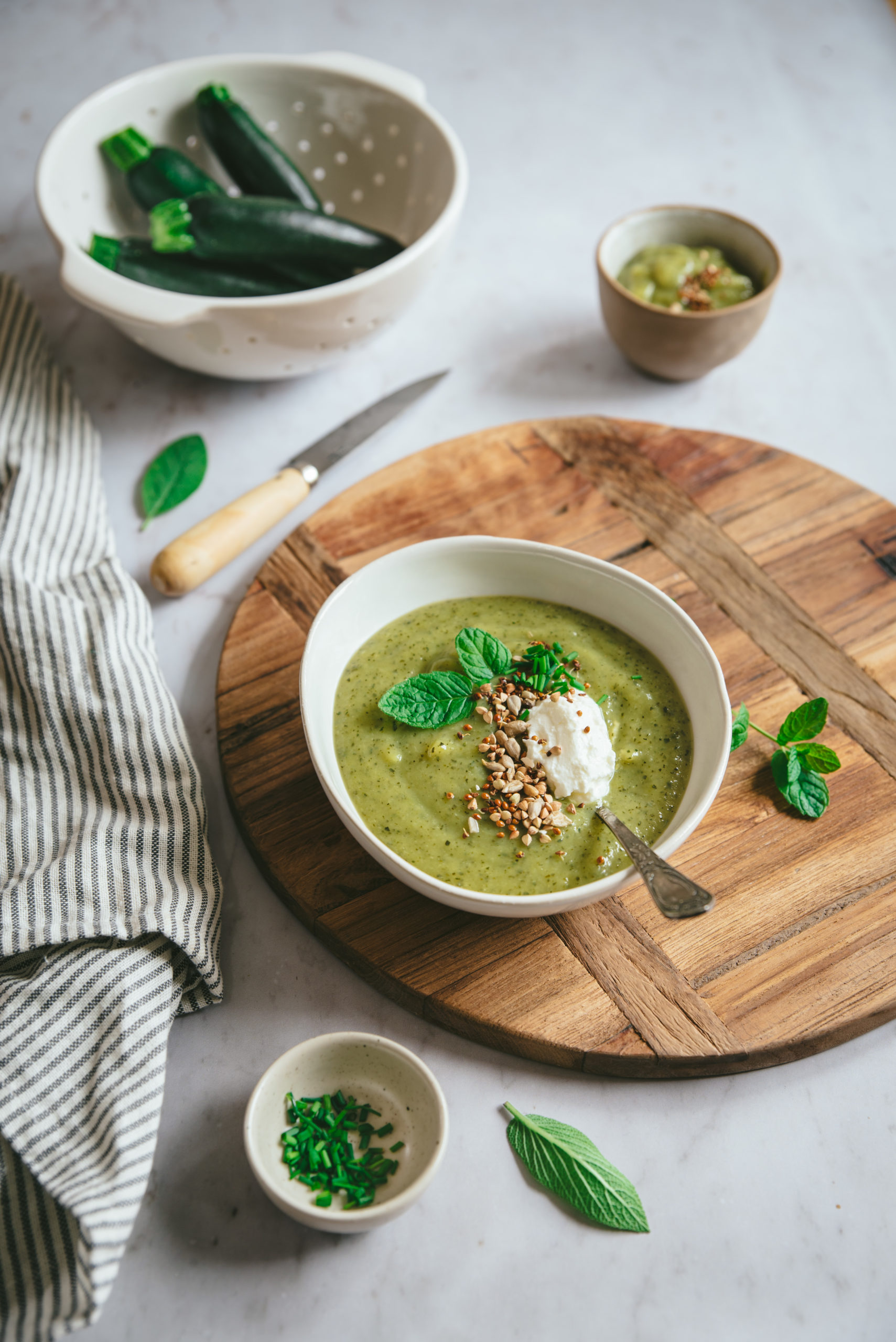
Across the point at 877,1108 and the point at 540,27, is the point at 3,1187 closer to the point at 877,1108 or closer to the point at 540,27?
the point at 877,1108

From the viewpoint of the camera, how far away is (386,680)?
6.54 feet

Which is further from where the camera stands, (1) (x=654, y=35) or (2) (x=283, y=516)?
(1) (x=654, y=35)

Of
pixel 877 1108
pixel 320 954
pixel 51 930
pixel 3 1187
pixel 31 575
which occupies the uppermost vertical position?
pixel 31 575

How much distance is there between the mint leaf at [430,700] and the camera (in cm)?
189

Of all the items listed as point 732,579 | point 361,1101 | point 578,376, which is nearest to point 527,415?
point 578,376

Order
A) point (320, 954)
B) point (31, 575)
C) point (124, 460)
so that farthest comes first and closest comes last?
1. point (124, 460)
2. point (31, 575)
3. point (320, 954)

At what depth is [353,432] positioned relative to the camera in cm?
268

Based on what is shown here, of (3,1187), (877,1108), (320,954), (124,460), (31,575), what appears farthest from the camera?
(124,460)

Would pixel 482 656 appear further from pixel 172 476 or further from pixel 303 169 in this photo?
pixel 303 169

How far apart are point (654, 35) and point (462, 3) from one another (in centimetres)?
79

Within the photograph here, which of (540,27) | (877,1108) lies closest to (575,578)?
(877,1108)

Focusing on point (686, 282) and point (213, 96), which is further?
point (213, 96)

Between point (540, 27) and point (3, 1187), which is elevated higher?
point (540, 27)

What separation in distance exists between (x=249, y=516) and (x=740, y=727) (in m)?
1.22
